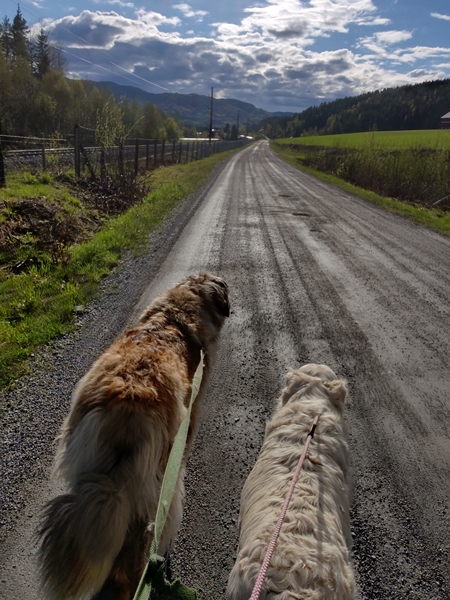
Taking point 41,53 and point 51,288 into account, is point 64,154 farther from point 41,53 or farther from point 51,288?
point 41,53

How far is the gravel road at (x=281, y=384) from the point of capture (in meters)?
2.81

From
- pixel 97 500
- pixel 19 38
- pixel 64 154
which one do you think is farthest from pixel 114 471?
pixel 19 38

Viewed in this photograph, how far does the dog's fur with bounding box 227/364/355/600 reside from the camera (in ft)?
5.88

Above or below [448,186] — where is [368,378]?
below

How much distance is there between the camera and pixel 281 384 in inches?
186

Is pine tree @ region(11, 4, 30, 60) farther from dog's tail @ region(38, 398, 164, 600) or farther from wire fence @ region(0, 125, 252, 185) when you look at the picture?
dog's tail @ region(38, 398, 164, 600)

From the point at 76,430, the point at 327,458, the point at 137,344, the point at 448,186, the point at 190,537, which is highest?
the point at 448,186

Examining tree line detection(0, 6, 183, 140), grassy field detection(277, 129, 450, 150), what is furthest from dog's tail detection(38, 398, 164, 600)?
grassy field detection(277, 129, 450, 150)

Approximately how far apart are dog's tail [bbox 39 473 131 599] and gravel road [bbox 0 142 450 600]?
0.72 m

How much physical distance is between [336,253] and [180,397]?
313 inches

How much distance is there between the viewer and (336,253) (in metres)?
9.88

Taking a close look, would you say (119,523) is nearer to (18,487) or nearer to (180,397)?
(180,397)

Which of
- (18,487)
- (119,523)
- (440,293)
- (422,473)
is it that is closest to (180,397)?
(119,523)

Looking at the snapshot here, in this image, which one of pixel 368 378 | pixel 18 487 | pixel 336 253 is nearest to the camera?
pixel 18 487
